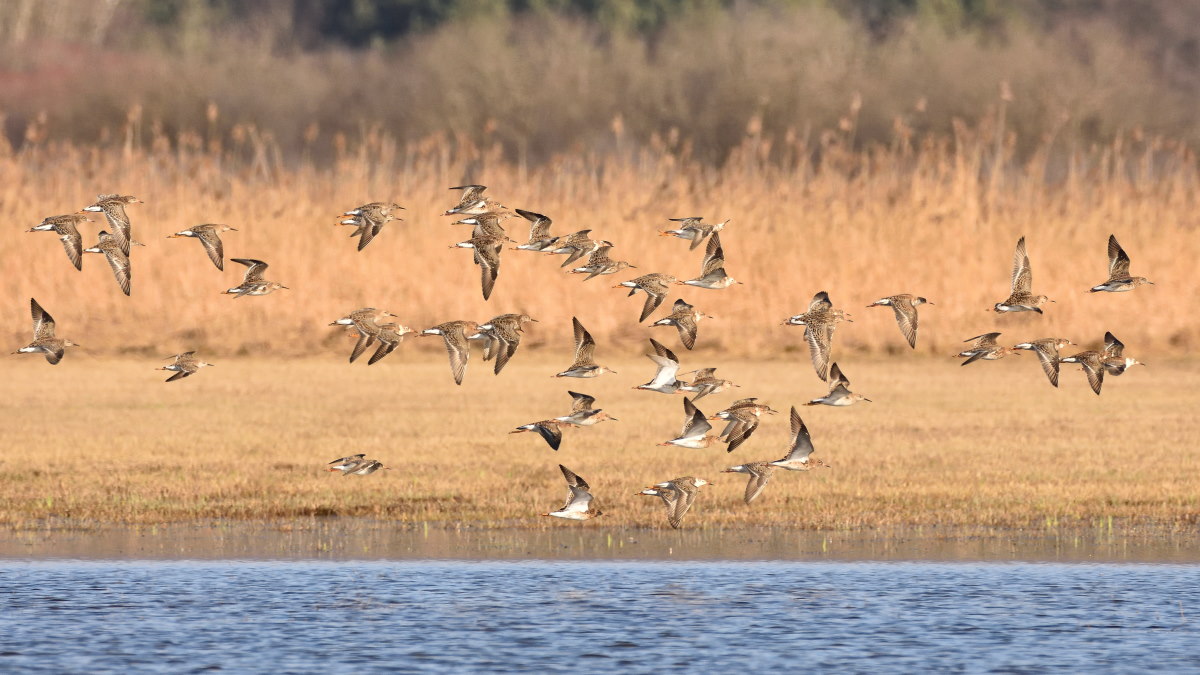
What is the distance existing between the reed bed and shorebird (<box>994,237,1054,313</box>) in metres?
8.68

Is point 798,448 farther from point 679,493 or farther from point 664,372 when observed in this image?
point 664,372

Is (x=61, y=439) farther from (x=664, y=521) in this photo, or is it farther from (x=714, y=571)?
(x=714, y=571)

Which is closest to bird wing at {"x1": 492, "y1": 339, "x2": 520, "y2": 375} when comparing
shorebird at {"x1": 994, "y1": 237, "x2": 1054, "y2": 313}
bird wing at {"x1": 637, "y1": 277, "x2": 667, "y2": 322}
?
bird wing at {"x1": 637, "y1": 277, "x2": 667, "y2": 322}

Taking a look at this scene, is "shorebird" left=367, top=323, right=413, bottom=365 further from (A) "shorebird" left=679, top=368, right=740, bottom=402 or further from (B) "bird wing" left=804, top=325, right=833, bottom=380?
(B) "bird wing" left=804, top=325, right=833, bottom=380

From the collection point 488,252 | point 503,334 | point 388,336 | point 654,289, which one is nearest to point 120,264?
point 388,336

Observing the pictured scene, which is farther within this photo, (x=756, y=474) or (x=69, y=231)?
(x=69, y=231)

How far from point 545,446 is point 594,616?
208 inches

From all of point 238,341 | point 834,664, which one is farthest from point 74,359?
point 834,664

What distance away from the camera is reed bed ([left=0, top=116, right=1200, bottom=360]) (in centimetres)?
1938

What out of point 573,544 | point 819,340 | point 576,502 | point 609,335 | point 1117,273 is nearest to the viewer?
point 819,340

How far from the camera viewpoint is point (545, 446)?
14.3 meters

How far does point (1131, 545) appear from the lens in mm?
10680

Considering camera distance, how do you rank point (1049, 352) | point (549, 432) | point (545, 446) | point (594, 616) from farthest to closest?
point (545, 446)
point (1049, 352)
point (549, 432)
point (594, 616)

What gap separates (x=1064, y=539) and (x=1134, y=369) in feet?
26.1
